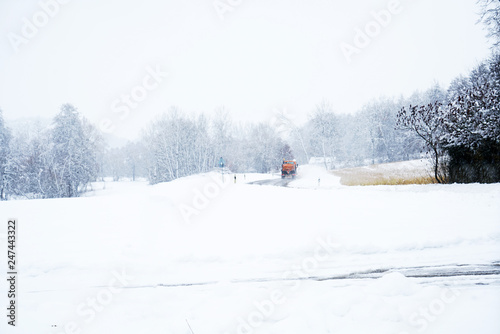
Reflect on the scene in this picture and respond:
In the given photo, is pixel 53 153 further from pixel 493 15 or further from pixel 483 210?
pixel 493 15

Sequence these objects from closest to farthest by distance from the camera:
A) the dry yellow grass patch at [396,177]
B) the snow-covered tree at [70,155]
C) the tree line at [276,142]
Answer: the tree line at [276,142]
the dry yellow grass patch at [396,177]
the snow-covered tree at [70,155]

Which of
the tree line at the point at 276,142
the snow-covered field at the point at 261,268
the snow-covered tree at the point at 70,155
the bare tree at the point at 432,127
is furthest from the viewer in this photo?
the snow-covered tree at the point at 70,155

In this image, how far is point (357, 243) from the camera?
584cm

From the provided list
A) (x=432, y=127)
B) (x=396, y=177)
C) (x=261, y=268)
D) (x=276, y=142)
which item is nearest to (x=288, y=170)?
(x=396, y=177)

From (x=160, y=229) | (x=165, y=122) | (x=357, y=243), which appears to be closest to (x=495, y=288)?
(x=357, y=243)

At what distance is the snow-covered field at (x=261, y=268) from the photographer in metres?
3.21

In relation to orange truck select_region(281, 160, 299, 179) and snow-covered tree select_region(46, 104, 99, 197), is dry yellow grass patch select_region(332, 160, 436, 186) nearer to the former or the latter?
orange truck select_region(281, 160, 299, 179)

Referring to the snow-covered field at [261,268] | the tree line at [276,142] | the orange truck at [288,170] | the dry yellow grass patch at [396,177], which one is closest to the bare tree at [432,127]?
the tree line at [276,142]

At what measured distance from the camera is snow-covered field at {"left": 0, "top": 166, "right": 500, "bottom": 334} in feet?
10.5

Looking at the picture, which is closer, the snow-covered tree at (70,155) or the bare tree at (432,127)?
the bare tree at (432,127)

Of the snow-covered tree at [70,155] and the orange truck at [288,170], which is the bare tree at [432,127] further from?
the snow-covered tree at [70,155]

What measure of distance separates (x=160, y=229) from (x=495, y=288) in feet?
26.9

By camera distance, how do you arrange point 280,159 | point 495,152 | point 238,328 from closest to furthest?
point 238,328 → point 495,152 → point 280,159

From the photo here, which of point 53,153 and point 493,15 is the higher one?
point 493,15
